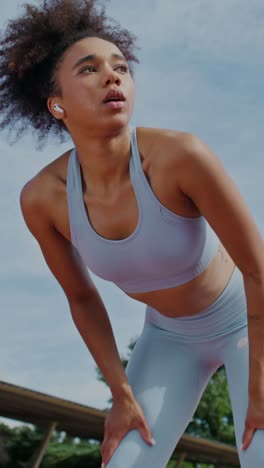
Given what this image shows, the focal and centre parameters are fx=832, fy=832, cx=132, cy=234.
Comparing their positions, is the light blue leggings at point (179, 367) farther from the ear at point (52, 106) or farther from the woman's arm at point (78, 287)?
the ear at point (52, 106)

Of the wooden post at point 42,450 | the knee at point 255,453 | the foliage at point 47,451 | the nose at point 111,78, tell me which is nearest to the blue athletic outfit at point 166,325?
the knee at point 255,453

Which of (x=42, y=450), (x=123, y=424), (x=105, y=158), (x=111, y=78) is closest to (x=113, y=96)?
(x=111, y=78)

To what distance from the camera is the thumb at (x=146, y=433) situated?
10.9ft

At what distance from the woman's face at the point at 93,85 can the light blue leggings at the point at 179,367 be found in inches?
35.5

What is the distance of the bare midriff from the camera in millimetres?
3232

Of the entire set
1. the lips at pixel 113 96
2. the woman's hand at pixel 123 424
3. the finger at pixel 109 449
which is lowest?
the finger at pixel 109 449

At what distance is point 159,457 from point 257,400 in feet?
1.73

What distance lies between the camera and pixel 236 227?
3.10 m

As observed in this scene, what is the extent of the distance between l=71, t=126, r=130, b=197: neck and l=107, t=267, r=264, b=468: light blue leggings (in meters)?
0.63

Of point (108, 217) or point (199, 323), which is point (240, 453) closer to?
point (199, 323)

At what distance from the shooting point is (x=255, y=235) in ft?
10.3

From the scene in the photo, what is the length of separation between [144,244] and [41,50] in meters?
1.04

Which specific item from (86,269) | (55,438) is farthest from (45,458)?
(86,269)

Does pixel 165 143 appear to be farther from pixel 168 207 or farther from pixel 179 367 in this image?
pixel 179 367
